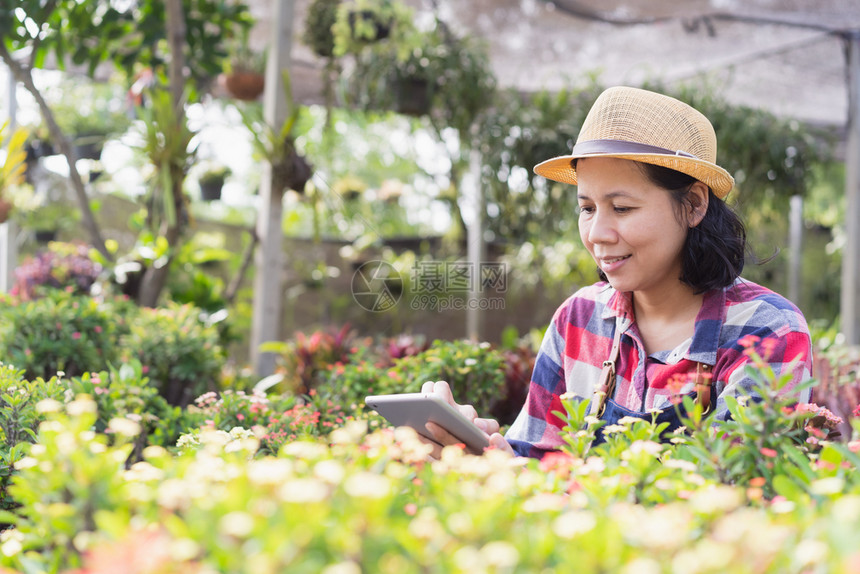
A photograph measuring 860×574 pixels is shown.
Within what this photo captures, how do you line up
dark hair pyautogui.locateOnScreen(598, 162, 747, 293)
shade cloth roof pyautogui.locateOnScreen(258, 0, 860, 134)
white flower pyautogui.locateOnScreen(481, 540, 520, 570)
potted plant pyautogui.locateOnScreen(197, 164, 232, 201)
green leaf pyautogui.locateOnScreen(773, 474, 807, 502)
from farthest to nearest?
potted plant pyautogui.locateOnScreen(197, 164, 232, 201) → shade cloth roof pyautogui.locateOnScreen(258, 0, 860, 134) → dark hair pyautogui.locateOnScreen(598, 162, 747, 293) → green leaf pyautogui.locateOnScreen(773, 474, 807, 502) → white flower pyautogui.locateOnScreen(481, 540, 520, 570)

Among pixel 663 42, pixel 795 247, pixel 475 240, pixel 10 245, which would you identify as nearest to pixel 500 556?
pixel 663 42

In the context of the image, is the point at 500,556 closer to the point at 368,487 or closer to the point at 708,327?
the point at 368,487

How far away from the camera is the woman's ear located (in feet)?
5.32

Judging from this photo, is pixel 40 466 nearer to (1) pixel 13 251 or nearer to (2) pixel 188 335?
(2) pixel 188 335

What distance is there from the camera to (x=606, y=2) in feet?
13.8

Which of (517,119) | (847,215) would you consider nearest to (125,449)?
(517,119)

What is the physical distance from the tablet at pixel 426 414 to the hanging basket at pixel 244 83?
139 inches

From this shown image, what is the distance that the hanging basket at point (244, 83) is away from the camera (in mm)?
4465

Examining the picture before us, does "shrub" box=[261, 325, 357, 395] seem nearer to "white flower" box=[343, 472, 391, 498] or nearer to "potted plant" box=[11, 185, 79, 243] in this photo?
"white flower" box=[343, 472, 391, 498]

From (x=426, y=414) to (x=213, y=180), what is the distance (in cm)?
488

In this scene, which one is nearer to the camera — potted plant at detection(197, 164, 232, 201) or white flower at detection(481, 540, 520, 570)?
white flower at detection(481, 540, 520, 570)

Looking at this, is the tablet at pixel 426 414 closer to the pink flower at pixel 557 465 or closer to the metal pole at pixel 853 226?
the pink flower at pixel 557 465

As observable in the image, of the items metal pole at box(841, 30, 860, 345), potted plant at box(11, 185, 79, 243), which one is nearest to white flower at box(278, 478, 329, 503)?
Result: metal pole at box(841, 30, 860, 345)

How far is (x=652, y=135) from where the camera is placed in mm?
1547
